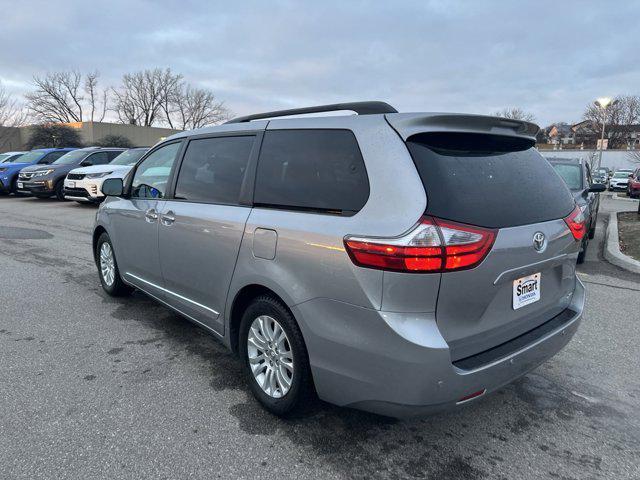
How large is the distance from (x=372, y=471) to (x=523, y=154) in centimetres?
205

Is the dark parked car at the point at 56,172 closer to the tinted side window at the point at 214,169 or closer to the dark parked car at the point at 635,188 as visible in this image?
the tinted side window at the point at 214,169

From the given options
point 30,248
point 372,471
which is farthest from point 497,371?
point 30,248

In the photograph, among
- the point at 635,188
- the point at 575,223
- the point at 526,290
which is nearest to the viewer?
the point at 526,290

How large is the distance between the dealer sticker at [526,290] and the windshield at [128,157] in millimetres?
14002

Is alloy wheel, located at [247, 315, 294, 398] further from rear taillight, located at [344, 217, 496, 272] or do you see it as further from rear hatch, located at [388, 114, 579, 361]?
rear hatch, located at [388, 114, 579, 361]

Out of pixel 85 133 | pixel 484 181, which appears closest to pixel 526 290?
pixel 484 181

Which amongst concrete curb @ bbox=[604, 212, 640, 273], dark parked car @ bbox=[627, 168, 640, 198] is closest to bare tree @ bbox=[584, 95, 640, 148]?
dark parked car @ bbox=[627, 168, 640, 198]

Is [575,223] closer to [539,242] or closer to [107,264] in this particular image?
[539,242]

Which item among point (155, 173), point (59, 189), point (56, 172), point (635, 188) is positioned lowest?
point (635, 188)

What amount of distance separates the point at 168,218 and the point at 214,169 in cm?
63

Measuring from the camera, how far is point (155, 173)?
422cm

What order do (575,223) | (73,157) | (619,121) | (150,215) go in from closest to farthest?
(575,223)
(150,215)
(73,157)
(619,121)

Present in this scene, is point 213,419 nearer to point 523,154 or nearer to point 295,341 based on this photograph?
point 295,341

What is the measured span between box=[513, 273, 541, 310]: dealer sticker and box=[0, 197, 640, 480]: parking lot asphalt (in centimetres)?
67
